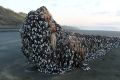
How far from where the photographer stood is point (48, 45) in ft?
63.7

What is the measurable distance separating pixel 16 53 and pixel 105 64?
758 centimetres

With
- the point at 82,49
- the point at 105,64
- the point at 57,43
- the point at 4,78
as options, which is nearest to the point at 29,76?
the point at 4,78

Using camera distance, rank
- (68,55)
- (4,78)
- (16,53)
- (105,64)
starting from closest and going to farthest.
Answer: (4,78) → (68,55) → (105,64) → (16,53)

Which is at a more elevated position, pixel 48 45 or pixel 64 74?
pixel 48 45

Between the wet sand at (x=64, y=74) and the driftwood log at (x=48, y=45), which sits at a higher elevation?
the driftwood log at (x=48, y=45)

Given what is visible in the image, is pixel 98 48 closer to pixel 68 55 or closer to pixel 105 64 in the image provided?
pixel 105 64

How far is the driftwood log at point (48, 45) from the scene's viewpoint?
1934cm

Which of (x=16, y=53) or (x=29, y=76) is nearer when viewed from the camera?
(x=29, y=76)

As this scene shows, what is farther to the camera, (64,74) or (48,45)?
(48,45)

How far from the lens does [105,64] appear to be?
71.5 feet

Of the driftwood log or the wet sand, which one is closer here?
the wet sand

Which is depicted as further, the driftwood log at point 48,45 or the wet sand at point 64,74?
the driftwood log at point 48,45

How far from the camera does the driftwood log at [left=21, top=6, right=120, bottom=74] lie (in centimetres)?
1934

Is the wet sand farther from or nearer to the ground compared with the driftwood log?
nearer to the ground
